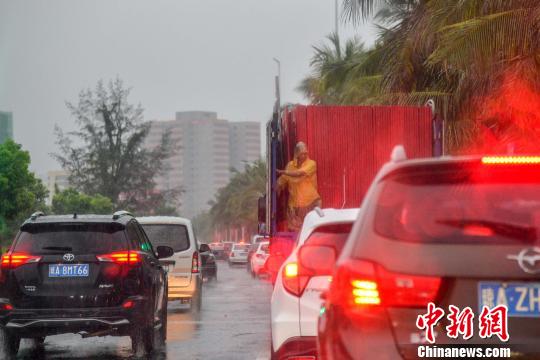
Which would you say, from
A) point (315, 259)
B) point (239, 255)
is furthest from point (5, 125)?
point (315, 259)

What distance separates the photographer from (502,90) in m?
22.8

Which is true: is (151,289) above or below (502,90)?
below

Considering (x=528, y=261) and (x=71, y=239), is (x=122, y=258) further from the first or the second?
(x=528, y=261)

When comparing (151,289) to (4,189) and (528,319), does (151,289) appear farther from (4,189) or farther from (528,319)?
(4,189)

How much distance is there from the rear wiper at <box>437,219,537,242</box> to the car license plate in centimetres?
800

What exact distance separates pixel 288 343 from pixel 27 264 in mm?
4454

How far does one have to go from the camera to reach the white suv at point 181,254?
71.1ft

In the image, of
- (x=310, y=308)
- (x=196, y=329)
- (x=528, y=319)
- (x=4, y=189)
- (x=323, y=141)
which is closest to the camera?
(x=528, y=319)

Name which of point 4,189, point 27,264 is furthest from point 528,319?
point 4,189

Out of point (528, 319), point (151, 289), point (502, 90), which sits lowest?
point (151, 289)

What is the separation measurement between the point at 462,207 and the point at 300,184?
10.5 meters

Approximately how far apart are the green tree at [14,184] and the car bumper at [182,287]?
46539 mm

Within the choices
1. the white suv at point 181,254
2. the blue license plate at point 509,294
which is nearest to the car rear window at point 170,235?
the white suv at point 181,254

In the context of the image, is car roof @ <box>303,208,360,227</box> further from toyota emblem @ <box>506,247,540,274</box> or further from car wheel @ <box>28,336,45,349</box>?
car wheel @ <box>28,336,45,349</box>
